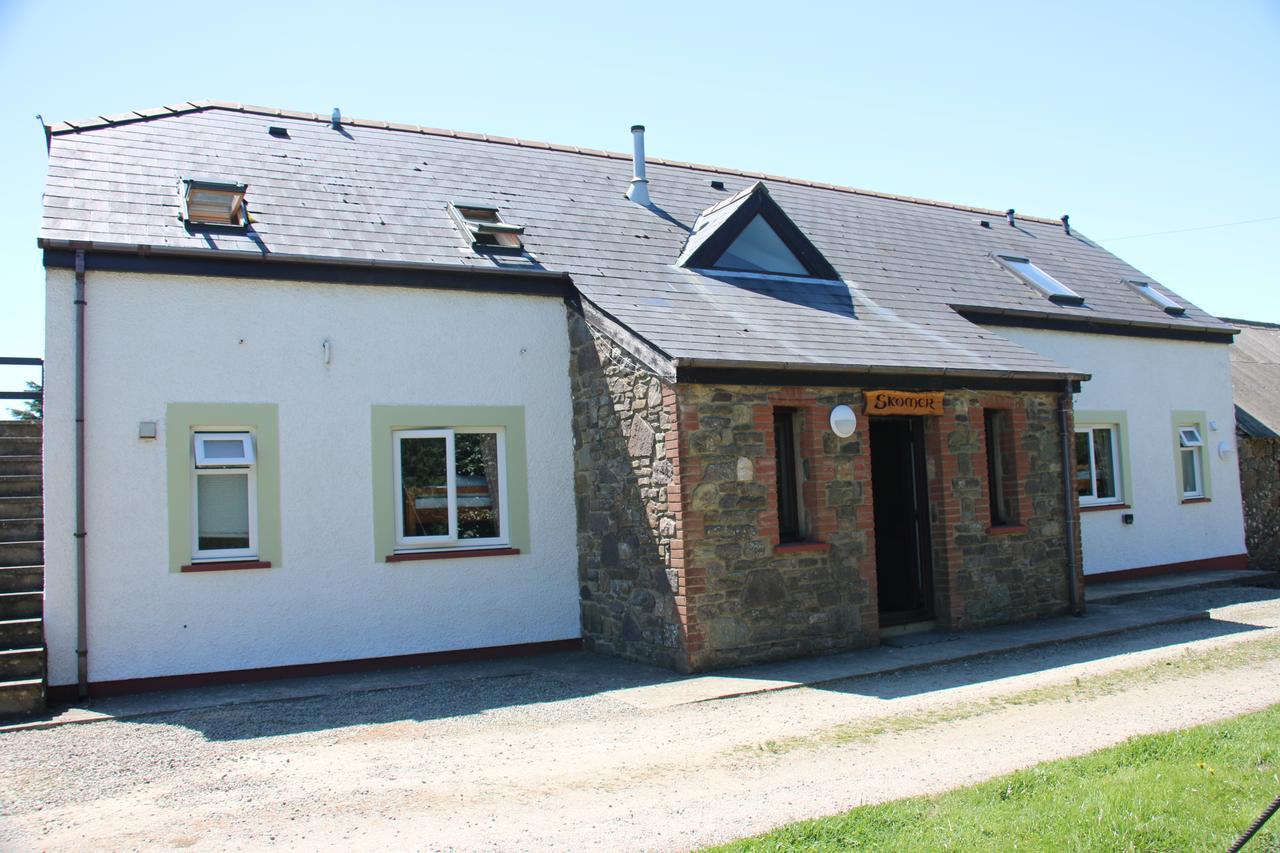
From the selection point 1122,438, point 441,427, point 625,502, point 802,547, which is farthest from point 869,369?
point 1122,438

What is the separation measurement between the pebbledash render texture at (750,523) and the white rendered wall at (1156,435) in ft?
13.7

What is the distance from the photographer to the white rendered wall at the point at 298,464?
9.34 metres

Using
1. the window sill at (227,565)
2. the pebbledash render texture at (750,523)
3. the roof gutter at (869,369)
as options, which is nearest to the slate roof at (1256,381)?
the roof gutter at (869,369)

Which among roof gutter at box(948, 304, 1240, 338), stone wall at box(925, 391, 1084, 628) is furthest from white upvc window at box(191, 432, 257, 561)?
roof gutter at box(948, 304, 1240, 338)

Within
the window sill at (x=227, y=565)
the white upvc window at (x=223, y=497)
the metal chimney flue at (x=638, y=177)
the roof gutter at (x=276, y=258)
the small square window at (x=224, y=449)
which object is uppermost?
the metal chimney flue at (x=638, y=177)

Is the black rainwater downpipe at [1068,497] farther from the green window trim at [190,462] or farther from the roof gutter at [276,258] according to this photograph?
the green window trim at [190,462]

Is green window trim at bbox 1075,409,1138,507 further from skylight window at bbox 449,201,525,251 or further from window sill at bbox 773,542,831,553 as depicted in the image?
skylight window at bbox 449,201,525,251

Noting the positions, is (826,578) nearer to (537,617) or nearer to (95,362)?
(537,617)

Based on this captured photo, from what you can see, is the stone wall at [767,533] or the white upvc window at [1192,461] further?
the white upvc window at [1192,461]

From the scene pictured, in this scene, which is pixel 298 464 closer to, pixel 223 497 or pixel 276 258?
pixel 223 497

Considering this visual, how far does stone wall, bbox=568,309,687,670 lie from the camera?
9.78 meters

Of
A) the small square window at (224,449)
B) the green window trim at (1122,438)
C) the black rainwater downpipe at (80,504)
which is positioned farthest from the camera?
the green window trim at (1122,438)

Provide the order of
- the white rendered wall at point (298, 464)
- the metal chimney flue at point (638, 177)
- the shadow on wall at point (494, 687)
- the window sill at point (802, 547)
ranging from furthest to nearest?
the metal chimney flue at point (638, 177)
the window sill at point (802, 547)
the white rendered wall at point (298, 464)
the shadow on wall at point (494, 687)

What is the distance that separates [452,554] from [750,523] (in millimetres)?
3212
